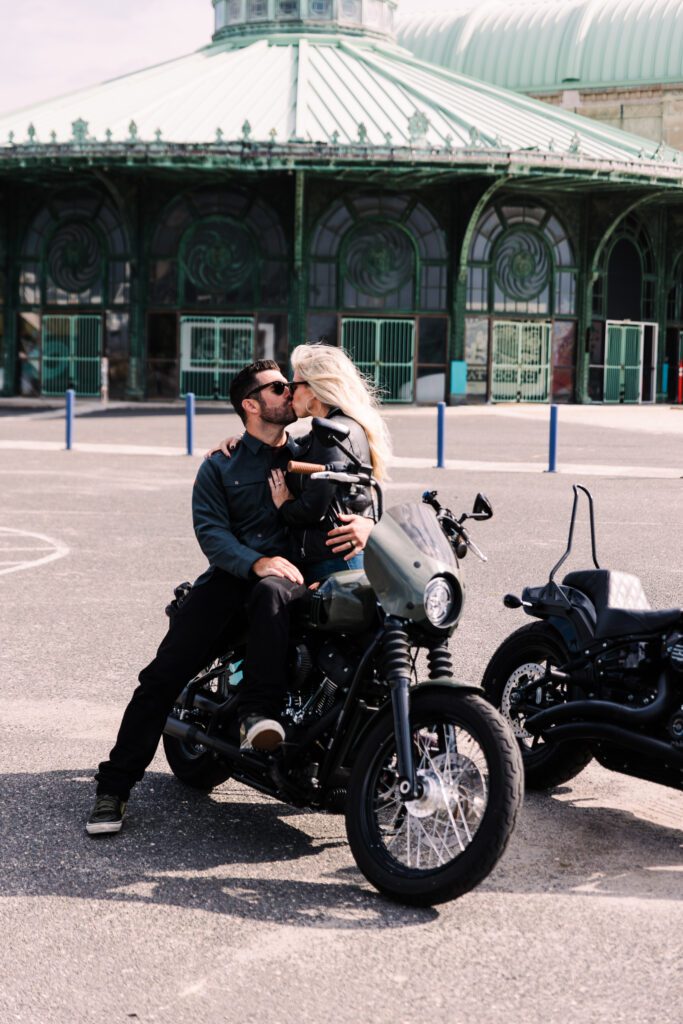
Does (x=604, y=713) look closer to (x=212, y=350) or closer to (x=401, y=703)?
(x=401, y=703)

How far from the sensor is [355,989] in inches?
143

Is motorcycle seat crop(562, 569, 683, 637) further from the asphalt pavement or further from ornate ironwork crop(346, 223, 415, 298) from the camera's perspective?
ornate ironwork crop(346, 223, 415, 298)

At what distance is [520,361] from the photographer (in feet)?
135

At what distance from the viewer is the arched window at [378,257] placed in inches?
1549

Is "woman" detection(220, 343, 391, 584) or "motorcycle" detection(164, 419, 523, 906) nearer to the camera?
"motorcycle" detection(164, 419, 523, 906)

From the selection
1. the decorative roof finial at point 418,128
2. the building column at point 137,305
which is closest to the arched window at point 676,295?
the decorative roof finial at point 418,128

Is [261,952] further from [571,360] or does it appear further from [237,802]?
[571,360]

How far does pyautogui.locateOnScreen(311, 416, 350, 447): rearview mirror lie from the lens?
4.51 m

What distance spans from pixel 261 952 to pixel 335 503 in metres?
1.62

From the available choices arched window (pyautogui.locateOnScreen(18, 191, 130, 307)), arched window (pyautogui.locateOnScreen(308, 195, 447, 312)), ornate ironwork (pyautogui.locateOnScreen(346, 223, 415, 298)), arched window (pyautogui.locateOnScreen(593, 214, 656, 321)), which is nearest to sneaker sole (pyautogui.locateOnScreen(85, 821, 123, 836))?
arched window (pyautogui.locateOnScreen(308, 195, 447, 312))

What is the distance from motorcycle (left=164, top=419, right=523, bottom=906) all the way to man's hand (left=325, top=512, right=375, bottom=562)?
113 mm

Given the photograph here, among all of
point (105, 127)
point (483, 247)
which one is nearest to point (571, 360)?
point (483, 247)

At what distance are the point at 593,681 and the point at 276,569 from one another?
49.4 inches

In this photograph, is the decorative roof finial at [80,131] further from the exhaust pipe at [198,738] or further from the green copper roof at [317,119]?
the exhaust pipe at [198,738]
